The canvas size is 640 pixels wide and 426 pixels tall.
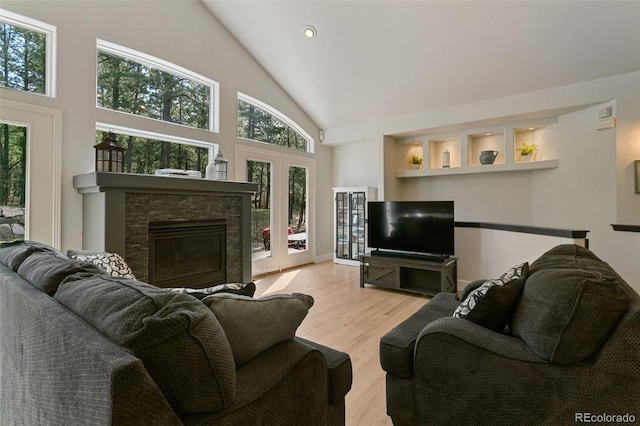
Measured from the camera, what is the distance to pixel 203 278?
393 centimetres

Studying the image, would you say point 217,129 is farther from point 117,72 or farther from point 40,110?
point 40,110

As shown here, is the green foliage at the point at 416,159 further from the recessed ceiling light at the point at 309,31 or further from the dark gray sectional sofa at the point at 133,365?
the dark gray sectional sofa at the point at 133,365

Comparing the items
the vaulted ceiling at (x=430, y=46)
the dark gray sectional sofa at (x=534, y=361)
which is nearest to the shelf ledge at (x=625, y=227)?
the vaulted ceiling at (x=430, y=46)

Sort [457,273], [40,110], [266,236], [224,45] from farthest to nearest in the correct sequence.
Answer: [266,236], [224,45], [457,273], [40,110]

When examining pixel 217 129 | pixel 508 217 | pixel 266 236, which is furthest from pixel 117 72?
pixel 508 217

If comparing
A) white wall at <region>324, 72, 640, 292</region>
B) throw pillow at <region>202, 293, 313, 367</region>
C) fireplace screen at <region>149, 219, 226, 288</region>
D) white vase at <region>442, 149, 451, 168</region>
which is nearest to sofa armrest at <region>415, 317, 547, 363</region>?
throw pillow at <region>202, 293, 313, 367</region>

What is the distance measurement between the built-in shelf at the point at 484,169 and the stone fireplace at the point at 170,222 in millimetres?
2783

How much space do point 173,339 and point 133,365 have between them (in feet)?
0.45

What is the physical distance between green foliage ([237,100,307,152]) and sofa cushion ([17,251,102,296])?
3.83 meters

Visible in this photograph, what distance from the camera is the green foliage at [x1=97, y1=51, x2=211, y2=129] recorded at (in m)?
3.57

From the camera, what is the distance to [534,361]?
119 centimetres

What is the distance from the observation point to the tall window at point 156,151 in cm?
371

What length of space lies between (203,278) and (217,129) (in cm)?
211
